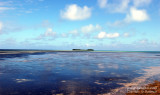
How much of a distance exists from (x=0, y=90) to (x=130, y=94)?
8.63 m

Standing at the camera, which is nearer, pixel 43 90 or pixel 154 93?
pixel 154 93

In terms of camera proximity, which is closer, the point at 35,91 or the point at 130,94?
the point at 130,94

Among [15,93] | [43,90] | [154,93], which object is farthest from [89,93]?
[15,93]

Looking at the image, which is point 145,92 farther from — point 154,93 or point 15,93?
point 15,93

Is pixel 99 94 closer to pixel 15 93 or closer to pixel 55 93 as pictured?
pixel 55 93

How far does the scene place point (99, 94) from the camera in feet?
27.2

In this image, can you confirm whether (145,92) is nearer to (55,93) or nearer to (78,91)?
(78,91)

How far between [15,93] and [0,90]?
1.45 meters

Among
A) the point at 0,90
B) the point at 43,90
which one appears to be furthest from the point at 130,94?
the point at 0,90

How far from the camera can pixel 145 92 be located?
8359 millimetres

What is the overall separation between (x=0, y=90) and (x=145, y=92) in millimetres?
9667

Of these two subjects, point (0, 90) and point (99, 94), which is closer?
point (99, 94)

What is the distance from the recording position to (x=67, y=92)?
28.5 feet

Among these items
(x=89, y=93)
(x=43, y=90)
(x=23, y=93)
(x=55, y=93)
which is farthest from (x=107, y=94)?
(x=23, y=93)
